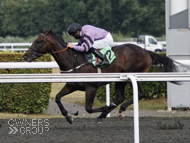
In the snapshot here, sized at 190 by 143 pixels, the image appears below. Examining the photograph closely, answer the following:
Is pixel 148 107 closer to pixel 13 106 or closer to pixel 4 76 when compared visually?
pixel 13 106

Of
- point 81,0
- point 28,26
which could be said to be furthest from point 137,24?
point 28,26

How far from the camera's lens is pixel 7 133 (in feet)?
18.0

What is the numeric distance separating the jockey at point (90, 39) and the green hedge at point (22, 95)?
204cm

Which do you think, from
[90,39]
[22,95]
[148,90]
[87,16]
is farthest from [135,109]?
[87,16]

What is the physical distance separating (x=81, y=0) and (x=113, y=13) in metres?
3.85

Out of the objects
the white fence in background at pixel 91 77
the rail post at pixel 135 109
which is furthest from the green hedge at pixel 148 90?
the rail post at pixel 135 109

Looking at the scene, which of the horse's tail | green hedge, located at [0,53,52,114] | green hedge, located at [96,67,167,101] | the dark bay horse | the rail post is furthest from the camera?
green hedge, located at [96,67,167,101]

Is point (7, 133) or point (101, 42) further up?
point (101, 42)

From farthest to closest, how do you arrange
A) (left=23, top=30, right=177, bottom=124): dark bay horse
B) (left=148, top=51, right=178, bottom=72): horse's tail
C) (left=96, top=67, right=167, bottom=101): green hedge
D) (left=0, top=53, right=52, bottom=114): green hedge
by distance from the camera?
(left=96, top=67, right=167, bottom=101): green hedge
(left=0, top=53, right=52, bottom=114): green hedge
(left=148, top=51, right=178, bottom=72): horse's tail
(left=23, top=30, right=177, bottom=124): dark bay horse

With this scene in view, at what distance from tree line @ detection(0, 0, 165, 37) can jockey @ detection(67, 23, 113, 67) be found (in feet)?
121

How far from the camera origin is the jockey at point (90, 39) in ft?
19.5

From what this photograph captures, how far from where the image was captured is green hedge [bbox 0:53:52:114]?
7.85 meters

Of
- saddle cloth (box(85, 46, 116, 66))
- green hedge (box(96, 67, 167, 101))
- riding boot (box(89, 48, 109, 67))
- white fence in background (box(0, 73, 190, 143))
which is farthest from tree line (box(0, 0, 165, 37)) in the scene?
white fence in background (box(0, 73, 190, 143))

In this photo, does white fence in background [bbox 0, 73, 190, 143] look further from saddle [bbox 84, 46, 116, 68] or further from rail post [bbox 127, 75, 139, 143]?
saddle [bbox 84, 46, 116, 68]
